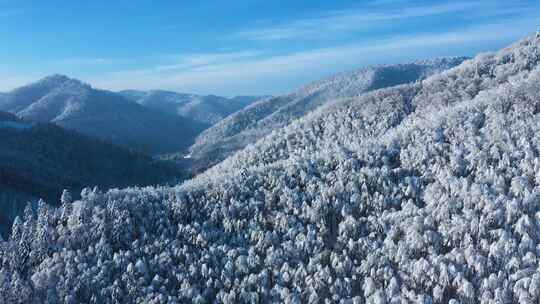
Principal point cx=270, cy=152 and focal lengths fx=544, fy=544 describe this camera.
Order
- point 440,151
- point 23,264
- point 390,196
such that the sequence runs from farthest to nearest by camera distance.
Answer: point 440,151 → point 390,196 → point 23,264

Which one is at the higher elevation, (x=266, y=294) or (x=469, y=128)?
(x=469, y=128)

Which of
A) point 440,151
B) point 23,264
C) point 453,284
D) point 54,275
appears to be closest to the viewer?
point 453,284

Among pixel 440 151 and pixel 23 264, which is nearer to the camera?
pixel 23 264

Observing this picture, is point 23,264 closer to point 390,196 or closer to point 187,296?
A: point 187,296

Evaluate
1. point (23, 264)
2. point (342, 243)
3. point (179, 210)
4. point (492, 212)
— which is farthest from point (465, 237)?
point (23, 264)

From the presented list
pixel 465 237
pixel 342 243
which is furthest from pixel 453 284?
pixel 342 243

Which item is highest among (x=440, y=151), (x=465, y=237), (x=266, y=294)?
(x=440, y=151)

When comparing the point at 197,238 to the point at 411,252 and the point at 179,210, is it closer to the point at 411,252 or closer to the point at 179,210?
the point at 179,210
